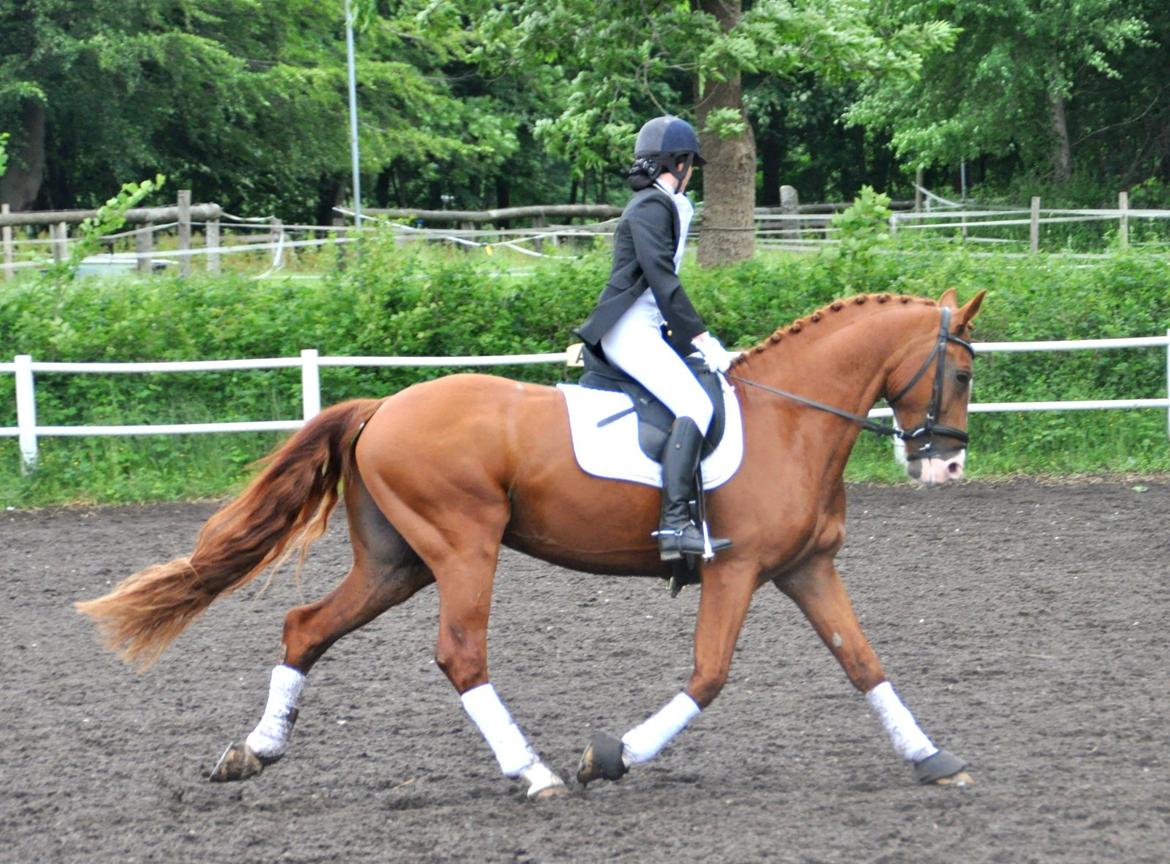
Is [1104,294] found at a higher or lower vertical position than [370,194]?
lower

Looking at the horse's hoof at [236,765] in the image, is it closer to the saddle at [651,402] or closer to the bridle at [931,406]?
the saddle at [651,402]

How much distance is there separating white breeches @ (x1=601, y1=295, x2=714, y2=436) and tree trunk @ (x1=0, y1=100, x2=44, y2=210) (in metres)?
23.9

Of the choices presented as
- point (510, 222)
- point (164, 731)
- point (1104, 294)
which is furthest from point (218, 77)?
point (164, 731)

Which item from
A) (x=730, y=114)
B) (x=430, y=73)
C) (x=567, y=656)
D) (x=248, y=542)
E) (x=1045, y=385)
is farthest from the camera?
(x=430, y=73)

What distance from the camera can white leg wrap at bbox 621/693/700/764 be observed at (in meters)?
4.63

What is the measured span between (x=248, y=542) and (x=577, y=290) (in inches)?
274

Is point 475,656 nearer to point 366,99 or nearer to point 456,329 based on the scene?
point 456,329

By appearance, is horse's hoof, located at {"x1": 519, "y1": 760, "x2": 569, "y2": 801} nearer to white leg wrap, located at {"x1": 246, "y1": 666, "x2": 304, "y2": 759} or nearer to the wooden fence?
white leg wrap, located at {"x1": 246, "y1": 666, "x2": 304, "y2": 759}

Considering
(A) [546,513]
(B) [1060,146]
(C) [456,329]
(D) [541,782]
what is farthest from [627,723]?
(B) [1060,146]

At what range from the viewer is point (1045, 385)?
1178cm

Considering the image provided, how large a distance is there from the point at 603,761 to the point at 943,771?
113 cm

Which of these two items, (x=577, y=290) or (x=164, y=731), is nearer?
(x=164, y=731)

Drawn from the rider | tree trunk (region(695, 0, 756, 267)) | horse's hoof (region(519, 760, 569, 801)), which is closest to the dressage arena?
horse's hoof (region(519, 760, 569, 801))

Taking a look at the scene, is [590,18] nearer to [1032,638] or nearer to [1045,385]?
[1045,385]
